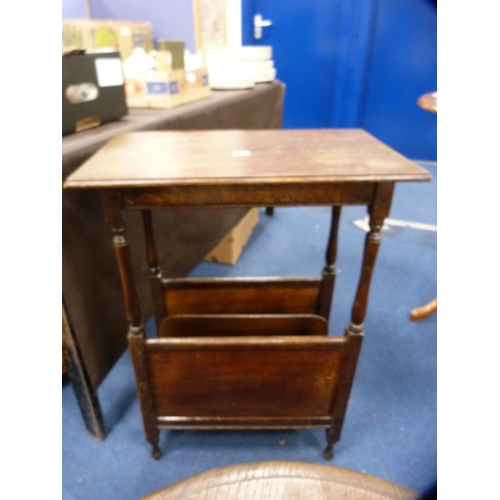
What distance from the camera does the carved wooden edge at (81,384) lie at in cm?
76

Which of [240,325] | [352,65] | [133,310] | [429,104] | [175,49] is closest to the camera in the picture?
[133,310]

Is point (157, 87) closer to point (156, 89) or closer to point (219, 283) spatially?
point (156, 89)

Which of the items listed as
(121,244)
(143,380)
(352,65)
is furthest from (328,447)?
(352,65)

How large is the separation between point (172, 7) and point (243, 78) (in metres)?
1.82

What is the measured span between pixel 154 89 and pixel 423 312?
3.80 feet

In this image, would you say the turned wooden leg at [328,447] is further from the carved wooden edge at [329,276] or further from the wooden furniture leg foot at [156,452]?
the wooden furniture leg foot at [156,452]

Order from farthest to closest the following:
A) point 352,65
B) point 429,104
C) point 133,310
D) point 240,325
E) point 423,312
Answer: point 352,65
point 423,312
point 429,104
point 240,325
point 133,310

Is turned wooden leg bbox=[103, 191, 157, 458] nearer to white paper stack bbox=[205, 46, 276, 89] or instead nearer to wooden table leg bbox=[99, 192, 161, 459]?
wooden table leg bbox=[99, 192, 161, 459]

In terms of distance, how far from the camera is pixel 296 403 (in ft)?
2.80

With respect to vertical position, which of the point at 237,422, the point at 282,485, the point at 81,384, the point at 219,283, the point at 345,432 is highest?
the point at 282,485

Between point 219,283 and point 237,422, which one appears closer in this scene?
point 237,422

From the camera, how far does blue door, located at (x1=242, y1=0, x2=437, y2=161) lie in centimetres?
274

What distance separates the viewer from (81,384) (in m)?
0.84
